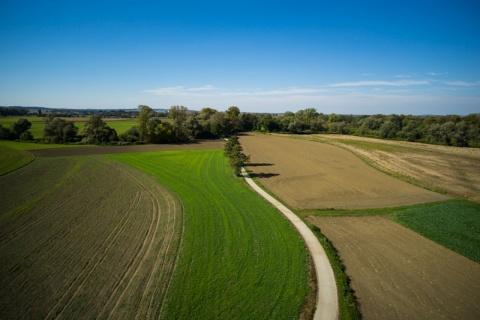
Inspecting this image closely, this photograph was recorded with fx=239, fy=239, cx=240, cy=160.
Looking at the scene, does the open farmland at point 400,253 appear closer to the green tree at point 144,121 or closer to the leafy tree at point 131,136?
the green tree at point 144,121

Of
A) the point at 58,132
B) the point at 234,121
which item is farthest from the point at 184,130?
the point at 234,121

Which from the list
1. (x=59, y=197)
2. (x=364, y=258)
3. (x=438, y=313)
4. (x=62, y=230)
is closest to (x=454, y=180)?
(x=364, y=258)

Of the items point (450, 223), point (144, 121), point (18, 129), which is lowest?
point (450, 223)

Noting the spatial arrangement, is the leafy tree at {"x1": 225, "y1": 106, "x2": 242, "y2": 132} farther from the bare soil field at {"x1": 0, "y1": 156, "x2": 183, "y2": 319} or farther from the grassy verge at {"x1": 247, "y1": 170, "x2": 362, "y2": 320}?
the grassy verge at {"x1": 247, "y1": 170, "x2": 362, "y2": 320}

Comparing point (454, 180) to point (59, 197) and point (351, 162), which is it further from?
point (59, 197)

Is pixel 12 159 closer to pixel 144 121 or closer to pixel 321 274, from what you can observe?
pixel 144 121
